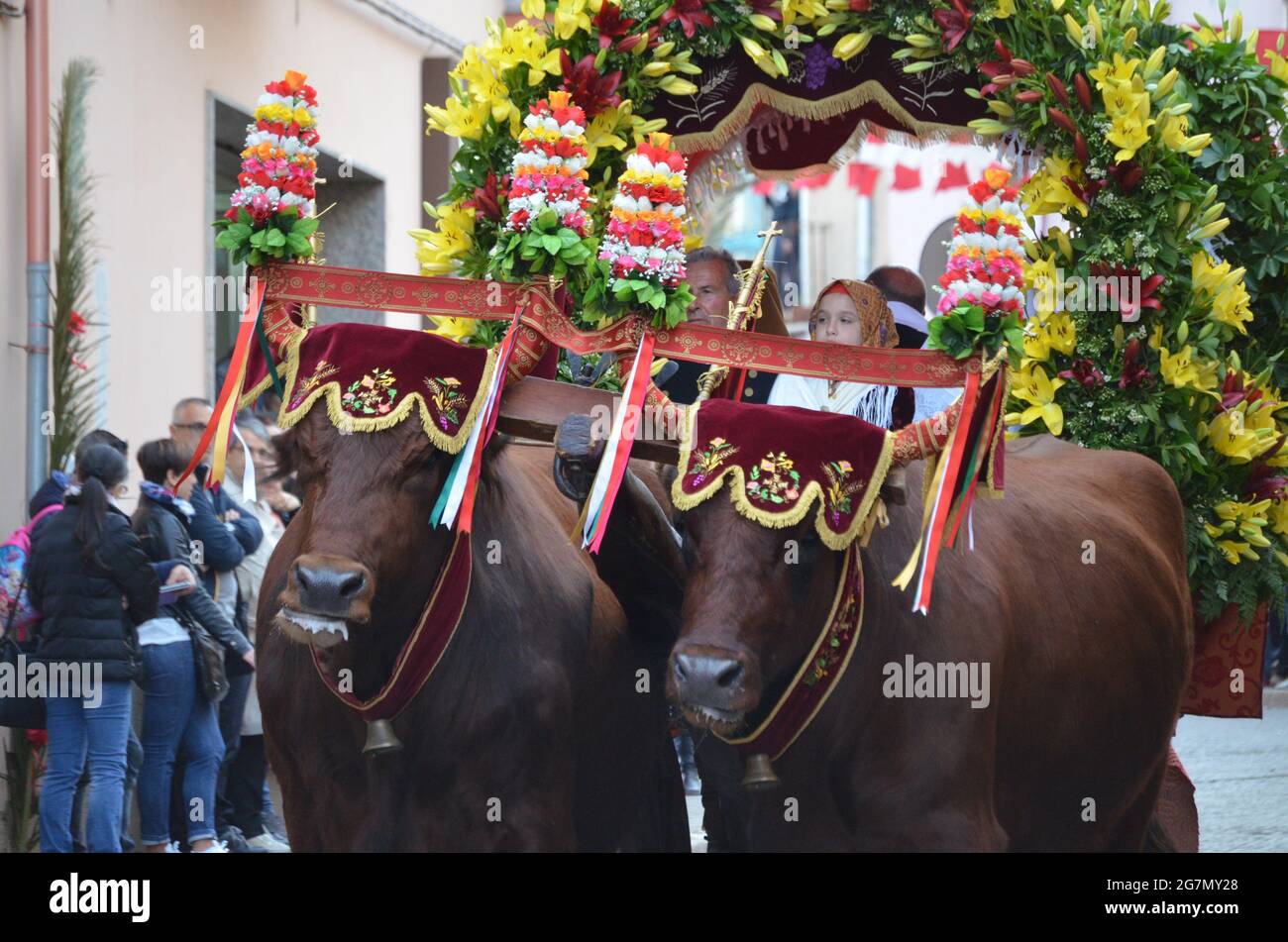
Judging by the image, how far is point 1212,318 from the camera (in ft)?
22.5

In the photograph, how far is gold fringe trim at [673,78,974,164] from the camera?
727cm

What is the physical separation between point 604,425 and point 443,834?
3.99 feet

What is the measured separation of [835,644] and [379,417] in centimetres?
136

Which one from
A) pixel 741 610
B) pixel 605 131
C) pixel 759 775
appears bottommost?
pixel 759 775

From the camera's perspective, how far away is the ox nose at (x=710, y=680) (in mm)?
4957

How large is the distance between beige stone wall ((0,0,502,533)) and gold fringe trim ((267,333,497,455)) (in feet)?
14.1

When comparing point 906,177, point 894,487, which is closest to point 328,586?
point 894,487

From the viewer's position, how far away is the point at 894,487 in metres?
5.50

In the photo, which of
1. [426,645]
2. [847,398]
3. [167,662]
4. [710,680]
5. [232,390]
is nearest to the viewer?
[710,680]

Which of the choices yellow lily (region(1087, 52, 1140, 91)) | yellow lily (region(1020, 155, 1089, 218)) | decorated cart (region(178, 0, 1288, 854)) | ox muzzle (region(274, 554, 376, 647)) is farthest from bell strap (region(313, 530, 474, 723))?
yellow lily (region(1087, 52, 1140, 91))

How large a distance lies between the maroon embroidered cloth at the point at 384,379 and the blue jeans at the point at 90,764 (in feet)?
9.86

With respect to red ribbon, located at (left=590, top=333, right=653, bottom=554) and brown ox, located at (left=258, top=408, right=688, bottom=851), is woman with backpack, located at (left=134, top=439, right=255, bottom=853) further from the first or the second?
red ribbon, located at (left=590, top=333, right=653, bottom=554)

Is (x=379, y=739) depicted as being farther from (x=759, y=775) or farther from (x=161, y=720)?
(x=161, y=720)
